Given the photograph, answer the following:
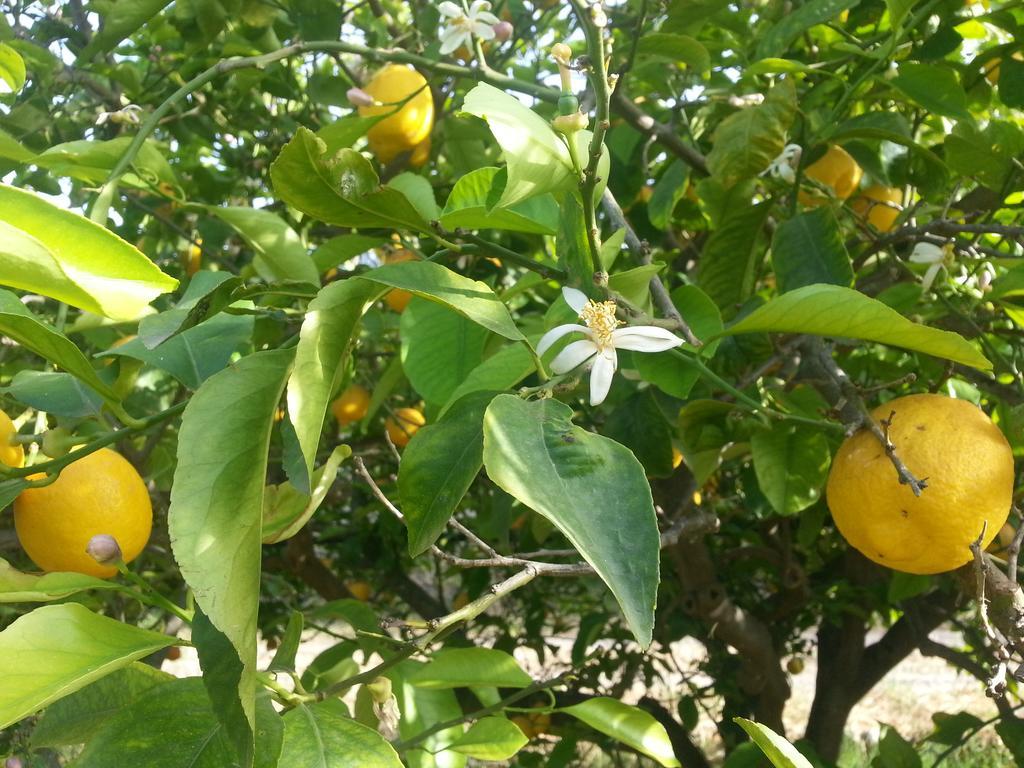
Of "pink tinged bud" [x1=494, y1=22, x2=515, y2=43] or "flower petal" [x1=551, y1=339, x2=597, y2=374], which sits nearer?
"flower petal" [x1=551, y1=339, x2=597, y2=374]

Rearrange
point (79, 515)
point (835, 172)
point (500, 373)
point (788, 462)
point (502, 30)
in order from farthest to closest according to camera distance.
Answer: point (835, 172) < point (502, 30) < point (788, 462) < point (79, 515) < point (500, 373)

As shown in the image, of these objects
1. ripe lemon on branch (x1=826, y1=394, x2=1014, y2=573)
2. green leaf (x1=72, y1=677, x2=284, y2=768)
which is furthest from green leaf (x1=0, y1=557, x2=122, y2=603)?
ripe lemon on branch (x1=826, y1=394, x2=1014, y2=573)

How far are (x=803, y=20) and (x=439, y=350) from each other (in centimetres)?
55

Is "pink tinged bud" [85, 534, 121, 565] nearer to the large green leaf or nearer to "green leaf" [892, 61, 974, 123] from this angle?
the large green leaf

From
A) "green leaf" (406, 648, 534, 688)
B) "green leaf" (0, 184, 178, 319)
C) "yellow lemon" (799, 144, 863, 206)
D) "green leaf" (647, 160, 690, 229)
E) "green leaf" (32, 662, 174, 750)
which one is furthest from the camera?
"yellow lemon" (799, 144, 863, 206)

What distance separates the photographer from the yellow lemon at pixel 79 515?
77 centimetres

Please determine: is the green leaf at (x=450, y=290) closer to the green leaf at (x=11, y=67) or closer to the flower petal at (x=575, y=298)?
the flower petal at (x=575, y=298)

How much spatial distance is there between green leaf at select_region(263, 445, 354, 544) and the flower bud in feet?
0.84

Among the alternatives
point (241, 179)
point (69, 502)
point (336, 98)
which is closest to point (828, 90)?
point (336, 98)

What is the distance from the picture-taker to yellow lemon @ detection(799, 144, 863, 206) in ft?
4.18

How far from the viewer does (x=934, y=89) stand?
101 centimetres

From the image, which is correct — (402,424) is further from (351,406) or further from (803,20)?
(803,20)

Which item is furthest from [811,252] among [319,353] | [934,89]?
[319,353]

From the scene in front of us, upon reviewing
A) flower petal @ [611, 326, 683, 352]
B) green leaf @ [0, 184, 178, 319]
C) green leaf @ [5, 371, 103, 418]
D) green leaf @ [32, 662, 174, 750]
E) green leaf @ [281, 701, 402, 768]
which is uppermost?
green leaf @ [0, 184, 178, 319]
